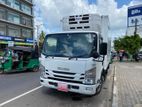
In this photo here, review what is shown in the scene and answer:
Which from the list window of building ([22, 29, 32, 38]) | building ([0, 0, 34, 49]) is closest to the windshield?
building ([0, 0, 34, 49])

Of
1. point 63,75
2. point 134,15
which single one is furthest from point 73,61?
point 134,15

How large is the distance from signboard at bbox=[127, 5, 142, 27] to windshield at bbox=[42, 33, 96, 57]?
43.5 metres

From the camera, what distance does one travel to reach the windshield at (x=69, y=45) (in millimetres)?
6988

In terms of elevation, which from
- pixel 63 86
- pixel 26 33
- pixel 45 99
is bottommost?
pixel 45 99

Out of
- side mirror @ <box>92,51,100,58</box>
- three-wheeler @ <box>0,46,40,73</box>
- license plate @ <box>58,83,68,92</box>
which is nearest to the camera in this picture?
side mirror @ <box>92,51,100,58</box>

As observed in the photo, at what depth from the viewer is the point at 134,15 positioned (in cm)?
4938

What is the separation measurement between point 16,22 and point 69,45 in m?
44.0

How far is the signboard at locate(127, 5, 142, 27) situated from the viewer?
48.3 metres

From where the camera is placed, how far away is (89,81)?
6738 mm

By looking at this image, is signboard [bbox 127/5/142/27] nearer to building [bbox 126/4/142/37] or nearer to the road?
building [bbox 126/4/142/37]

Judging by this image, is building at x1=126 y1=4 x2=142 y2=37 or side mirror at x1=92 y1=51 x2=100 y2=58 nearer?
side mirror at x1=92 y1=51 x2=100 y2=58

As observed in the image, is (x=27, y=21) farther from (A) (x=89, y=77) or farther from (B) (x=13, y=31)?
(A) (x=89, y=77)

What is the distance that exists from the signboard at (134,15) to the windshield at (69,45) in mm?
43510

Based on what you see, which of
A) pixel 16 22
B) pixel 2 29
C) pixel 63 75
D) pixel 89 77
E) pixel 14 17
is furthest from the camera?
pixel 16 22
